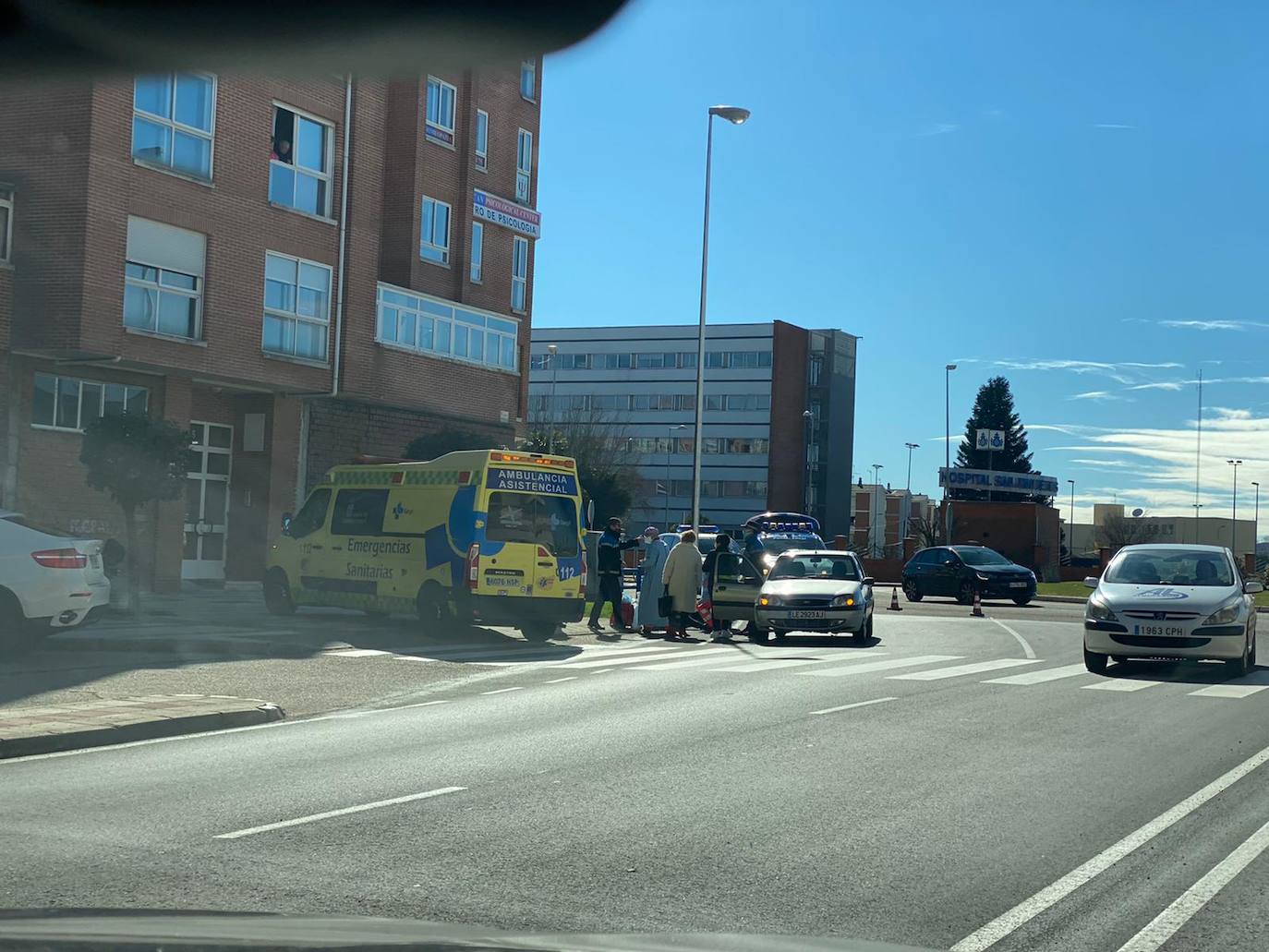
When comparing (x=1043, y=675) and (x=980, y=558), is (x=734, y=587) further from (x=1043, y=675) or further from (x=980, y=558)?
(x=980, y=558)

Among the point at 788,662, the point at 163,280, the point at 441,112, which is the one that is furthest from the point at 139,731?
the point at 441,112

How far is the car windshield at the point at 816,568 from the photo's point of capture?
23.7 metres

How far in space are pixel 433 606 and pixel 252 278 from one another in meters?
11.7

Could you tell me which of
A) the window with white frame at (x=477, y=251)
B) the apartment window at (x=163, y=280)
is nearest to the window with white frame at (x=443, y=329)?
the window with white frame at (x=477, y=251)

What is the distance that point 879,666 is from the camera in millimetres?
17828

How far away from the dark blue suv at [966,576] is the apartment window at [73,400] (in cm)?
2182

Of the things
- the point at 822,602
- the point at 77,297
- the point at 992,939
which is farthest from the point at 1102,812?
the point at 77,297

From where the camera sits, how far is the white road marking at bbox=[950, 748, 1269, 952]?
5.30 metres

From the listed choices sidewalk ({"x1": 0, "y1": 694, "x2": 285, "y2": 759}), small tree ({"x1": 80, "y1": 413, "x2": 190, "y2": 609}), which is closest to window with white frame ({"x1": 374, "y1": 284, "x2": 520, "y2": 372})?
small tree ({"x1": 80, "y1": 413, "x2": 190, "y2": 609})

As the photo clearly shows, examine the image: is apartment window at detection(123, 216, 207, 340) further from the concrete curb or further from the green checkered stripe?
the concrete curb

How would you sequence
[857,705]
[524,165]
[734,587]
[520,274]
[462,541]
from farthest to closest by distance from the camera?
[520,274] → [524,165] → [734,587] → [462,541] → [857,705]

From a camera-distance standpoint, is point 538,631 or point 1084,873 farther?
point 538,631

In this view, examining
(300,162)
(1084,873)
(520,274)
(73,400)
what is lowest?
(1084,873)

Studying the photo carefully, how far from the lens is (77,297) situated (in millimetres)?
25047
